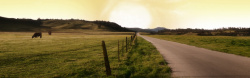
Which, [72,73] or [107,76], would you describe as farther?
[72,73]

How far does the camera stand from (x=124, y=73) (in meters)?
7.52

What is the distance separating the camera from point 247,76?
6.84 metres

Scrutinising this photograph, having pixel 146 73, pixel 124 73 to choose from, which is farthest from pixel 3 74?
pixel 146 73

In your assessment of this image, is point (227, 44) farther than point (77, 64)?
Yes

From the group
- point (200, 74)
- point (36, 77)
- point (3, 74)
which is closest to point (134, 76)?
point (200, 74)

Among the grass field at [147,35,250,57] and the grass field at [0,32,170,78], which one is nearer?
the grass field at [0,32,170,78]

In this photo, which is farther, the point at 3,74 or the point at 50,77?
the point at 3,74

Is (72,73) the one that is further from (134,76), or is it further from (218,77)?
(218,77)

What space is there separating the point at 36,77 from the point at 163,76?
20.5 ft

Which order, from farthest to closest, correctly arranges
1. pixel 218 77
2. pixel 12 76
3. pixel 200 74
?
pixel 12 76
pixel 200 74
pixel 218 77

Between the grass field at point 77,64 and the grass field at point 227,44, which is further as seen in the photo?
the grass field at point 227,44

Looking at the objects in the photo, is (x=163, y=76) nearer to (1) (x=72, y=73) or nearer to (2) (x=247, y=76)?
(2) (x=247, y=76)

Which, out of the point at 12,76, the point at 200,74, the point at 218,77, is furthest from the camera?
the point at 12,76

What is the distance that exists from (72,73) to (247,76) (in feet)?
28.2
